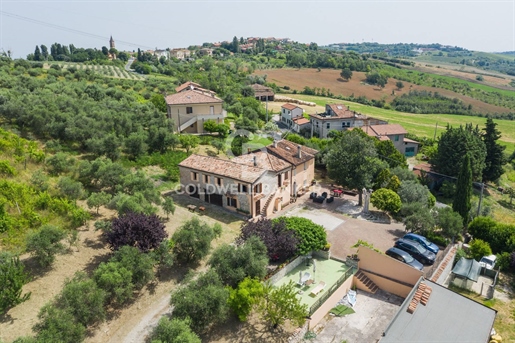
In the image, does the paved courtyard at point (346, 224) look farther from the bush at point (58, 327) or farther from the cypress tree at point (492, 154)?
the cypress tree at point (492, 154)

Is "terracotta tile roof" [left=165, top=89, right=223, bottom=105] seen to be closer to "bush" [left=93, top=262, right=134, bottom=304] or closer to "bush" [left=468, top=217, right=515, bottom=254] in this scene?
"bush" [left=93, top=262, right=134, bottom=304]

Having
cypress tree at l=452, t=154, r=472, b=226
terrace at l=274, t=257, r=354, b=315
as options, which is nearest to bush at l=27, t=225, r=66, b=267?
terrace at l=274, t=257, r=354, b=315

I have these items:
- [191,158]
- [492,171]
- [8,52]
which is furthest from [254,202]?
[8,52]

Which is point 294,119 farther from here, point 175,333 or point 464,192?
point 175,333

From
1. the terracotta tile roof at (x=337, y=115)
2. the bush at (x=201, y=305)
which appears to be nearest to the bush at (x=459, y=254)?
the bush at (x=201, y=305)

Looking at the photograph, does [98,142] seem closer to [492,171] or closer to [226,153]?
[226,153]

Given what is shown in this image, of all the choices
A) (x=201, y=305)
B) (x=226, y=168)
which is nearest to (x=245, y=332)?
(x=201, y=305)
